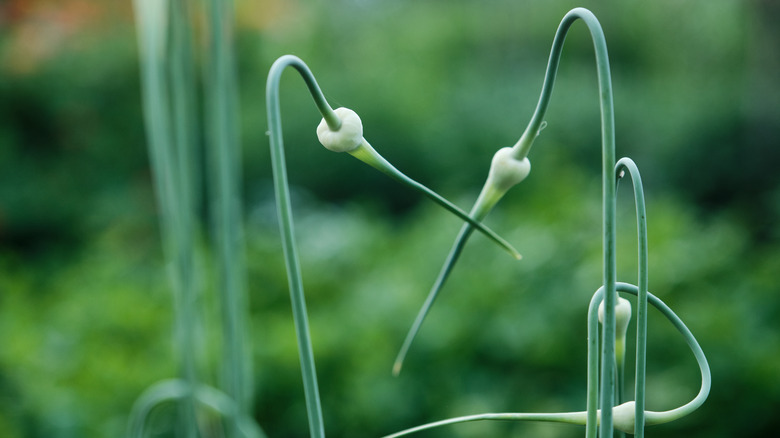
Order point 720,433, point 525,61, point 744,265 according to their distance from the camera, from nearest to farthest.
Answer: point 720,433 < point 744,265 < point 525,61

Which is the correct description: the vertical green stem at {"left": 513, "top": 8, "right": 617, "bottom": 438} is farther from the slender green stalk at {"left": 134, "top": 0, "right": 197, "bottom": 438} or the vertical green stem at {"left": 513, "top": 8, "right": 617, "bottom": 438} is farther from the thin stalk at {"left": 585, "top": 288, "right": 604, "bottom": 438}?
the slender green stalk at {"left": 134, "top": 0, "right": 197, "bottom": 438}

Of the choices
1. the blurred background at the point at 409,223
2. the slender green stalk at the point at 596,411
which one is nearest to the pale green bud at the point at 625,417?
the slender green stalk at the point at 596,411

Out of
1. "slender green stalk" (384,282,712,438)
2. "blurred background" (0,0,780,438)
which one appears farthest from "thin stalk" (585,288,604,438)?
"blurred background" (0,0,780,438)

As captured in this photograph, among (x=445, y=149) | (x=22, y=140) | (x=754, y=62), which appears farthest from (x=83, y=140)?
(x=754, y=62)

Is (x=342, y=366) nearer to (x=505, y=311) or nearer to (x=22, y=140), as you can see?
(x=505, y=311)

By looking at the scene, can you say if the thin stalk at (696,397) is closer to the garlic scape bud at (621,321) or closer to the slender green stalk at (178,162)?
the garlic scape bud at (621,321)

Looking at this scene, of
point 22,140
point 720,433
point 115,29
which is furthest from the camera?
point 115,29

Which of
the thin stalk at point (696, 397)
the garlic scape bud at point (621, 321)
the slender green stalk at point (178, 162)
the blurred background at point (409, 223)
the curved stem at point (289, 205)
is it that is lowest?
the thin stalk at point (696, 397)
